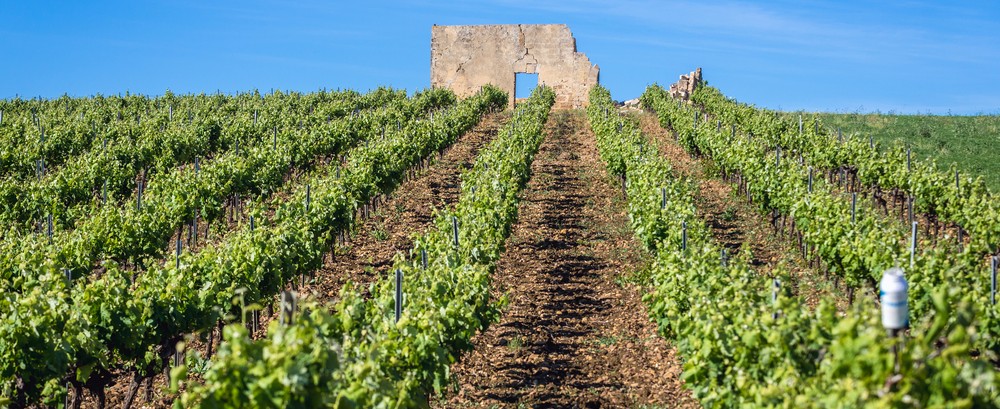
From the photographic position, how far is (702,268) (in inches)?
387

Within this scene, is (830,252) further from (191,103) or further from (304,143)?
(191,103)

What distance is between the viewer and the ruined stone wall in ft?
135

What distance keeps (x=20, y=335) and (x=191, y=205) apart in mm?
7650

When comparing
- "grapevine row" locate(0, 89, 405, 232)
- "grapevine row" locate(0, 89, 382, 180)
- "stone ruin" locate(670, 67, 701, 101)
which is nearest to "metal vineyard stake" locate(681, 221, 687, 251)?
"grapevine row" locate(0, 89, 405, 232)

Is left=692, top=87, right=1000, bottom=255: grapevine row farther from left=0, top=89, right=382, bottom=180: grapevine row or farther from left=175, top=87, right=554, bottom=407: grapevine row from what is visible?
left=0, top=89, right=382, bottom=180: grapevine row

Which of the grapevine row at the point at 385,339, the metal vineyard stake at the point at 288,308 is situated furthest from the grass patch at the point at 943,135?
the metal vineyard stake at the point at 288,308

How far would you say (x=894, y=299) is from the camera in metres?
4.66

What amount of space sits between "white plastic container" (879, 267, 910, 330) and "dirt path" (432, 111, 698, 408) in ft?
14.2

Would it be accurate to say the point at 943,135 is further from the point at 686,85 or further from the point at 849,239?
the point at 849,239

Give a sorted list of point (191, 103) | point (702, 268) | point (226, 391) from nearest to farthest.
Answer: point (226, 391), point (702, 268), point (191, 103)

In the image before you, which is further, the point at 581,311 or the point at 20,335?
the point at 581,311

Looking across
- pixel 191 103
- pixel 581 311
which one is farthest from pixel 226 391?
A: pixel 191 103

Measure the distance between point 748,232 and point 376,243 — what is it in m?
6.15

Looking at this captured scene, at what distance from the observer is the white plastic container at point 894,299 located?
461 centimetres
